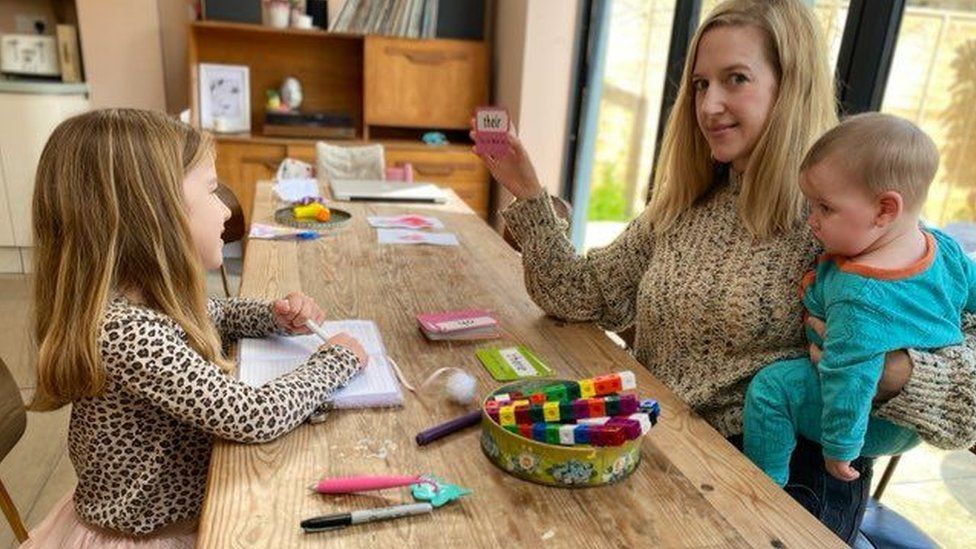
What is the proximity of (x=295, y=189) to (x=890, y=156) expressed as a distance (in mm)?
2013

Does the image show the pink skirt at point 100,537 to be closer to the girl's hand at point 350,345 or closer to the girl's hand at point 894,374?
the girl's hand at point 350,345

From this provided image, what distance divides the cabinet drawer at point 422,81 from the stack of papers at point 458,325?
2.69 m

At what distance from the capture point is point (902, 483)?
224cm

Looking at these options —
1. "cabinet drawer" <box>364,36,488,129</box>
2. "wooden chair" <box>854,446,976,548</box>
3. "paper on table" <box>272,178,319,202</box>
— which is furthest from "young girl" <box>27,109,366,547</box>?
"cabinet drawer" <box>364,36,488,129</box>

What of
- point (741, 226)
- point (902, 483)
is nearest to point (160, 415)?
point (741, 226)

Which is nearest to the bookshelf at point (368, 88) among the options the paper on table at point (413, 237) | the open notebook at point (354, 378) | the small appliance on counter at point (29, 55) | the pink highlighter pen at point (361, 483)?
the small appliance on counter at point (29, 55)

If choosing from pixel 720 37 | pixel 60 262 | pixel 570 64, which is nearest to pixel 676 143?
pixel 720 37

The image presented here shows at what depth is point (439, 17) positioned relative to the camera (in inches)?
153

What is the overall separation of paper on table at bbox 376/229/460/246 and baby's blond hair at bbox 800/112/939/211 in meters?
1.19

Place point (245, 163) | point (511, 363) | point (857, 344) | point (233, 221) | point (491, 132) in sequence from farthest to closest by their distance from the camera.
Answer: point (245, 163) < point (233, 221) < point (491, 132) < point (511, 363) < point (857, 344)

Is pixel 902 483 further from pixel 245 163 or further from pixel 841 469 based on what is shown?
pixel 245 163

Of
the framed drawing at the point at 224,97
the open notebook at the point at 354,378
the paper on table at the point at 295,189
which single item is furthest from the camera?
the framed drawing at the point at 224,97

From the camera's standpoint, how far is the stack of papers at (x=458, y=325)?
133cm

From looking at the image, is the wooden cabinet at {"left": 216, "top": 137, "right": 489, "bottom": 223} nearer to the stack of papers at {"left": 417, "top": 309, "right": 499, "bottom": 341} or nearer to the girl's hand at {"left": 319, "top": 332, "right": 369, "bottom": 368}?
the stack of papers at {"left": 417, "top": 309, "right": 499, "bottom": 341}
